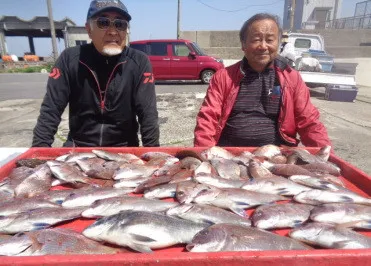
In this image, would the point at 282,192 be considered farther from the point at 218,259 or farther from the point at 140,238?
the point at 140,238

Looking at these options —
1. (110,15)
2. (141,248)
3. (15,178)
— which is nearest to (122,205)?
(141,248)

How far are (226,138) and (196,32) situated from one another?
2755cm

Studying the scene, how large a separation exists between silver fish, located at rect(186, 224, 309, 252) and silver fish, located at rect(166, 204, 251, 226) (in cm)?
12


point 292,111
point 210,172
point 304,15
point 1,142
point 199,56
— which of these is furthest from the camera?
point 304,15

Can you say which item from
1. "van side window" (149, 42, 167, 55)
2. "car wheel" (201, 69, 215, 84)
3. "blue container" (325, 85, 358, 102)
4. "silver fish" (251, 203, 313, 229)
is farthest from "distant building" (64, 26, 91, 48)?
"silver fish" (251, 203, 313, 229)

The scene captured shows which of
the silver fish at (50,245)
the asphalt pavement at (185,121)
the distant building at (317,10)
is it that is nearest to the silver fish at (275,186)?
the silver fish at (50,245)

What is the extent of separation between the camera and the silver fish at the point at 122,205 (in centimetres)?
159

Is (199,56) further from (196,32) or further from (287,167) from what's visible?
(196,32)

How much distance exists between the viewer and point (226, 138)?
3.29 meters

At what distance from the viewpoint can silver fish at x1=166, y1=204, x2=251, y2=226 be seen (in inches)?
60.4

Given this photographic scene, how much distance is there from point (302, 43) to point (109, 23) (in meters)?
13.5

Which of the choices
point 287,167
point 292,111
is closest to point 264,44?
point 292,111

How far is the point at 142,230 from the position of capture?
4.46ft

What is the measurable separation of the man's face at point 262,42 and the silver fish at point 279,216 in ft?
5.95
